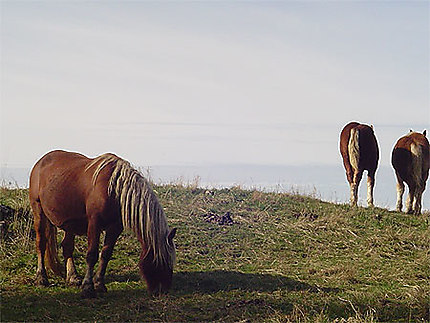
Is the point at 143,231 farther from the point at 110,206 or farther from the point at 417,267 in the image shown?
the point at 417,267

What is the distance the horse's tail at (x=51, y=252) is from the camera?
319 inches

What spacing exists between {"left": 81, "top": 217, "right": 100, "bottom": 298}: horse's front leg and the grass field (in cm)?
17

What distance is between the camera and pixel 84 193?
736cm

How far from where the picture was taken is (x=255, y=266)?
8914 millimetres

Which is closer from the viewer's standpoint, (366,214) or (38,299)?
(38,299)

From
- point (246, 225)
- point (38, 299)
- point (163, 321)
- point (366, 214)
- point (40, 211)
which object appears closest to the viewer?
point (163, 321)

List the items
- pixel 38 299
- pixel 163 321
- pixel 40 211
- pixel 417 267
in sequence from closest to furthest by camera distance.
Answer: pixel 163 321
pixel 38 299
pixel 40 211
pixel 417 267

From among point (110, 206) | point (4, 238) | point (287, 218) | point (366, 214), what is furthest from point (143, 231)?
point (366, 214)

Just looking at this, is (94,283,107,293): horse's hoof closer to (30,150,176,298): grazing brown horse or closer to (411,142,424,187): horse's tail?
(30,150,176,298): grazing brown horse

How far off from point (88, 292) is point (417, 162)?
896 cm

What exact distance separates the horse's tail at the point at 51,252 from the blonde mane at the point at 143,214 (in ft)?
5.34

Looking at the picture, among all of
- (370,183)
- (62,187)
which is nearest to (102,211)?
(62,187)

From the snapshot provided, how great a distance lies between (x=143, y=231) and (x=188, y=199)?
5.35 m

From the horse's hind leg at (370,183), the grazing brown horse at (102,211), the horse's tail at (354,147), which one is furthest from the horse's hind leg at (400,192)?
the grazing brown horse at (102,211)
